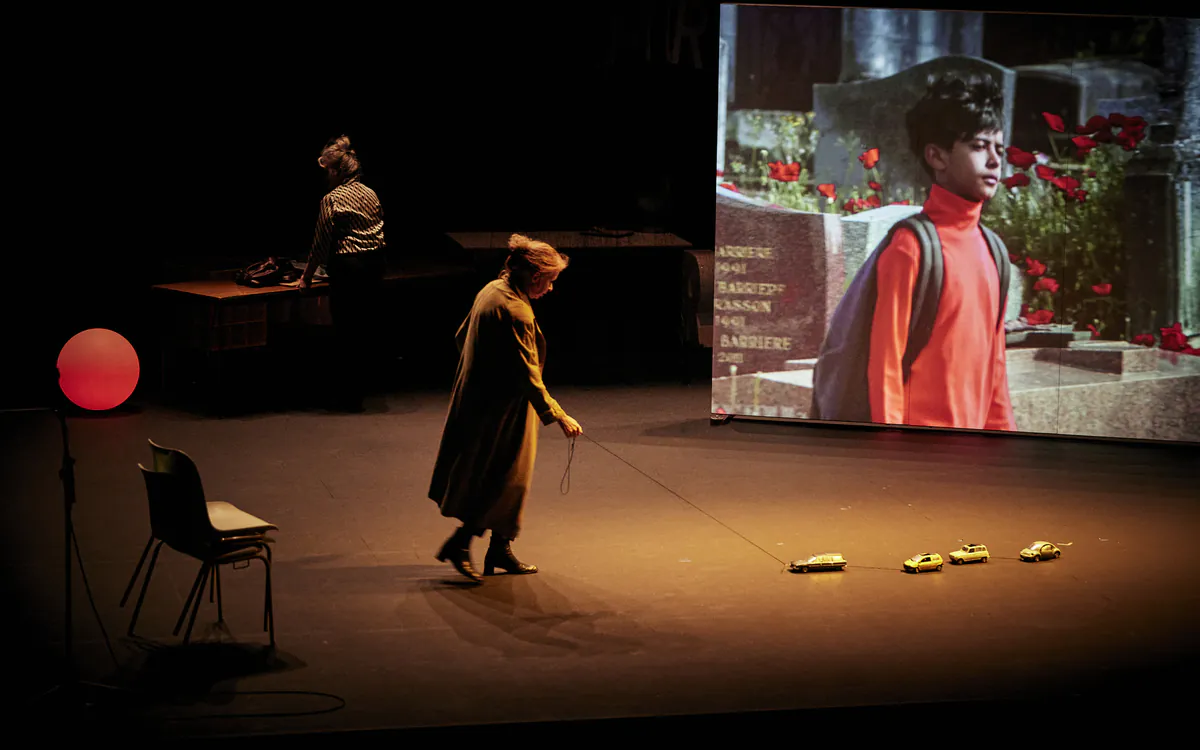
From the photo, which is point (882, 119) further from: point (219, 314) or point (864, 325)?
point (219, 314)

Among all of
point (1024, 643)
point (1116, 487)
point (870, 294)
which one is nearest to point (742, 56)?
point (870, 294)

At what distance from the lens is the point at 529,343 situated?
627cm

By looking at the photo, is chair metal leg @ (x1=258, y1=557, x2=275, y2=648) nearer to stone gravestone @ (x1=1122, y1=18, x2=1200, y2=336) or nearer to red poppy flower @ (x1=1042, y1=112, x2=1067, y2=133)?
red poppy flower @ (x1=1042, y1=112, x2=1067, y2=133)

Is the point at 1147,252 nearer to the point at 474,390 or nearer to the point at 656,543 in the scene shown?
the point at 656,543

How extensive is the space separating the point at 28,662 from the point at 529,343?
2.29 metres

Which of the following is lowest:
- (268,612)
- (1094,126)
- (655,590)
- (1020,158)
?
(655,590)

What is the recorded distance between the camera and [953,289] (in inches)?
369

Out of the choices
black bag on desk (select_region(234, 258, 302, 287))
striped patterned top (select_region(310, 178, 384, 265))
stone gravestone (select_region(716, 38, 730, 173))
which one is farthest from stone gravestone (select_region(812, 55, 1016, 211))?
black bag on desk (select_region(234, 258, 302, 287))

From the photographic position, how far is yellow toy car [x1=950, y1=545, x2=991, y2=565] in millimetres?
6754

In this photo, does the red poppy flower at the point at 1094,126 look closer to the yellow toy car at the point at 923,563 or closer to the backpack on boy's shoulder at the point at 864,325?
the backpack on boy's shoulder at the point at 864,325

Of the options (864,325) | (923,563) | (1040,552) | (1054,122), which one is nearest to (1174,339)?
(1054,122)

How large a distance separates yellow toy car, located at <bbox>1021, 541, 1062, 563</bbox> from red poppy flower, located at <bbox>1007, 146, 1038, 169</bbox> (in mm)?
3188

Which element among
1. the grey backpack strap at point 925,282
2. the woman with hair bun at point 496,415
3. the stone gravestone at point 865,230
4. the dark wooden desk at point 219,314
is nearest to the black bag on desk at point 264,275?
the dark wooden desk at point 219,314

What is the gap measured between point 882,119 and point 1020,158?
A: 34.5 inches
